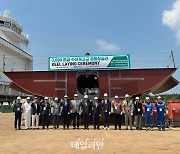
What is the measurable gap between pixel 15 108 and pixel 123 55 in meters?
6.72

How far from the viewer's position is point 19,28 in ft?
171

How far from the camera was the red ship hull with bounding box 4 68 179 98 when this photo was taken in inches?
668

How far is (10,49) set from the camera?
1702 inches

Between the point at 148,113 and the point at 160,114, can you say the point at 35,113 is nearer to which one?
the point at 148,113

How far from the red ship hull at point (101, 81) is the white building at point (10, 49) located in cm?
2062

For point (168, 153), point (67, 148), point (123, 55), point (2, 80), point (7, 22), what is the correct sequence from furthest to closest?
point (7, 22), point (2, 80), point (123, 55), point (67, 148), point (168, 153)

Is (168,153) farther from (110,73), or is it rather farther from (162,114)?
(110,73)

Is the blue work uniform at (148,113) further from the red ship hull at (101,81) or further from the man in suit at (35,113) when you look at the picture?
the man in suit at (35,113)

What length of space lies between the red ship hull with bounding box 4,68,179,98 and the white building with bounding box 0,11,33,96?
20616mm

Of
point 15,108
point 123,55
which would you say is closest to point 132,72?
point 123,55

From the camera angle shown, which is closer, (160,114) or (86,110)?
(160,114)

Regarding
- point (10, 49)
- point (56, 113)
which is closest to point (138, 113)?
point (56, 113)

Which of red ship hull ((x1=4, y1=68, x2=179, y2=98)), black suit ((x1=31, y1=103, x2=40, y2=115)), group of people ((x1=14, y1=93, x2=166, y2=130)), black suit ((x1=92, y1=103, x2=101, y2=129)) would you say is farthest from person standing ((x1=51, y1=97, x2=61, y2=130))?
red ship hull ((x1=4, y1=68, x2=179, y2=98))

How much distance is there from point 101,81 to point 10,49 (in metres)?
29.1
